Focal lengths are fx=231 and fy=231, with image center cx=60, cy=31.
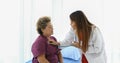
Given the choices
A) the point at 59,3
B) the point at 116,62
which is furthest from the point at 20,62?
the point at 116,62

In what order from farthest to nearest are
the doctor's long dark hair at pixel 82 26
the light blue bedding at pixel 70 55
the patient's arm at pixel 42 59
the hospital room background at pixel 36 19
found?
the hospital room background at pixel 36 19 < the light blue bedding at pixel 70 55 < the doctor's long dark hair at pixel 82 26 < the patient's arm at pixel 42 59

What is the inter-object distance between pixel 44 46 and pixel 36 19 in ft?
4.50

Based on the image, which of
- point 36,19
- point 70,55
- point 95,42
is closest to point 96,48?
point 95,42

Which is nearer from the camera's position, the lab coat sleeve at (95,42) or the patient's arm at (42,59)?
the patient's arm at (42,59)

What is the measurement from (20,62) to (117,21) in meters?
1.46

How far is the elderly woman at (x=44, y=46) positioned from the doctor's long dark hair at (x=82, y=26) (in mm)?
307

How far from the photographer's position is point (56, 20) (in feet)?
11.6

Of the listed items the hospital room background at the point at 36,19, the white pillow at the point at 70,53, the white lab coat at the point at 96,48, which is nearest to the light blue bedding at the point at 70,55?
the white pillow at the point at 70,53

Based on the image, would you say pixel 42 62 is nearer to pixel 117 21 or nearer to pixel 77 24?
pixel 77 24

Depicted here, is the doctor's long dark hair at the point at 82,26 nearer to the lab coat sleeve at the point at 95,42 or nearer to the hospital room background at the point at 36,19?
the lab coat sleeve at the point at 95,42

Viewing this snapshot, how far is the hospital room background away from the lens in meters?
2.88

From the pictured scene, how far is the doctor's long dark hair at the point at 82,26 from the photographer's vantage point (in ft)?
6.93

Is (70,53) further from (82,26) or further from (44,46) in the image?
(44,46)

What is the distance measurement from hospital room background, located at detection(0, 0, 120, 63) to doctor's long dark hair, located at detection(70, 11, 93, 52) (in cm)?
106
